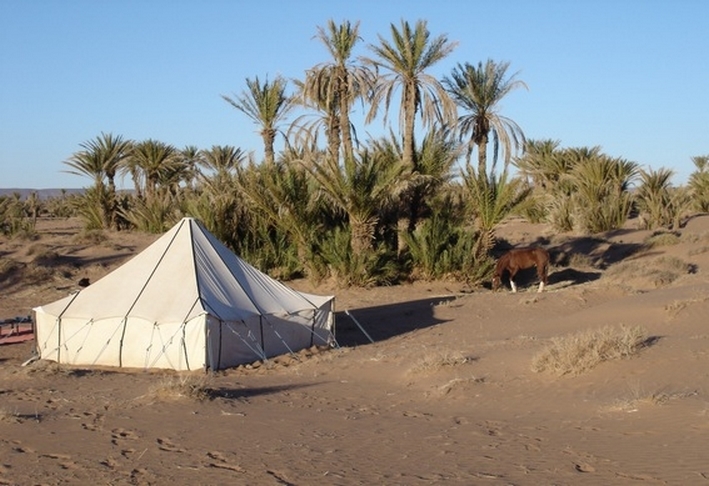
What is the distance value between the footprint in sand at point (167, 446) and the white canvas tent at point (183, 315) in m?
6.72

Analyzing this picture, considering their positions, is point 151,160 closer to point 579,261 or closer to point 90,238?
point 90,238

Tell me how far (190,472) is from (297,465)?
104 centimetres

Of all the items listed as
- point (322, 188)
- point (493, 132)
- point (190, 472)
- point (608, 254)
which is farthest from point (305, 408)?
point (608, 254)

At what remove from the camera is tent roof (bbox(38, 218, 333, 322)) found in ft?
57.3

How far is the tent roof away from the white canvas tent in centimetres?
2

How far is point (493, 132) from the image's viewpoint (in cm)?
3344

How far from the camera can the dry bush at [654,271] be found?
2636cm

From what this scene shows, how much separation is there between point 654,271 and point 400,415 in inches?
716

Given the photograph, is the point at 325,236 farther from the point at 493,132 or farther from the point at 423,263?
the point at 493,132

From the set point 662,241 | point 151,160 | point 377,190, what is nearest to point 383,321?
point 377,190

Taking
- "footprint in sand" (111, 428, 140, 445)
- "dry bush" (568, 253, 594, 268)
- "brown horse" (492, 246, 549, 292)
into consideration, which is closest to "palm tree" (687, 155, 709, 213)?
"dry bush" (568, 253, 594, 268)

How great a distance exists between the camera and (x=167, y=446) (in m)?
9.52

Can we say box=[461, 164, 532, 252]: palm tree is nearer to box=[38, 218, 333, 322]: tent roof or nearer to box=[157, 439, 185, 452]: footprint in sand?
box=[38, 218, 333, 322]: tent roof

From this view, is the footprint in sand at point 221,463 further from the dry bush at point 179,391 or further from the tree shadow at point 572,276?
the tree shadow at point 572,276
